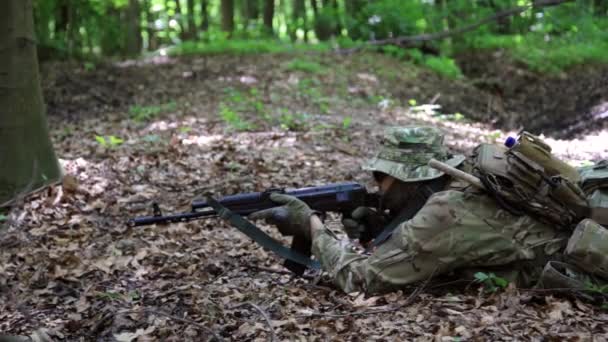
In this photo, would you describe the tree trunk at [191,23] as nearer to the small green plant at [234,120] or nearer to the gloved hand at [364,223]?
the small green plant at [234,120]

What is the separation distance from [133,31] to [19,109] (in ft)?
37.9

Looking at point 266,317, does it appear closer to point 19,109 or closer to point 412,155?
point 412,155

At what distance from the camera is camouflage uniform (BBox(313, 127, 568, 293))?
3838 mm

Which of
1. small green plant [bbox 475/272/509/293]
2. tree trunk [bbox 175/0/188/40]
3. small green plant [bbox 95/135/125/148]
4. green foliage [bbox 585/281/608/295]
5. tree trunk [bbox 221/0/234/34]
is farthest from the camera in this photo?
tree trunk [bbox 175/0/188/40]

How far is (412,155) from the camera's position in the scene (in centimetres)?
412

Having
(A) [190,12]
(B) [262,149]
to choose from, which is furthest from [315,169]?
(A) [190,12]

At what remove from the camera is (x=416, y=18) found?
1803 cm

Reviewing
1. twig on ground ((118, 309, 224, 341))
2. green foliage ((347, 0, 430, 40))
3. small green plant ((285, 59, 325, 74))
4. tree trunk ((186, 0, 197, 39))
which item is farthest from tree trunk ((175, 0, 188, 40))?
twig on ground ((118, 309, 224, 341))

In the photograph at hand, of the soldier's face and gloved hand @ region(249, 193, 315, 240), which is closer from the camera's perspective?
the soldier's face

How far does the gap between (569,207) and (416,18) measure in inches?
593

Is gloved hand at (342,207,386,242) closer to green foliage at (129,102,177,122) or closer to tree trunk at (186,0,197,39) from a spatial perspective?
green foliage at (129,102,177,122)

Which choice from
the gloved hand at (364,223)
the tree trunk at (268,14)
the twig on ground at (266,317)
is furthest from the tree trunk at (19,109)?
the tree trunk at (268,14)

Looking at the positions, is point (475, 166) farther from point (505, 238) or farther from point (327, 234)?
point (327, 234)

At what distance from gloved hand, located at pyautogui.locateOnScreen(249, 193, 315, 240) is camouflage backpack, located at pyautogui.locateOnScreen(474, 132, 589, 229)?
48.8 inches
